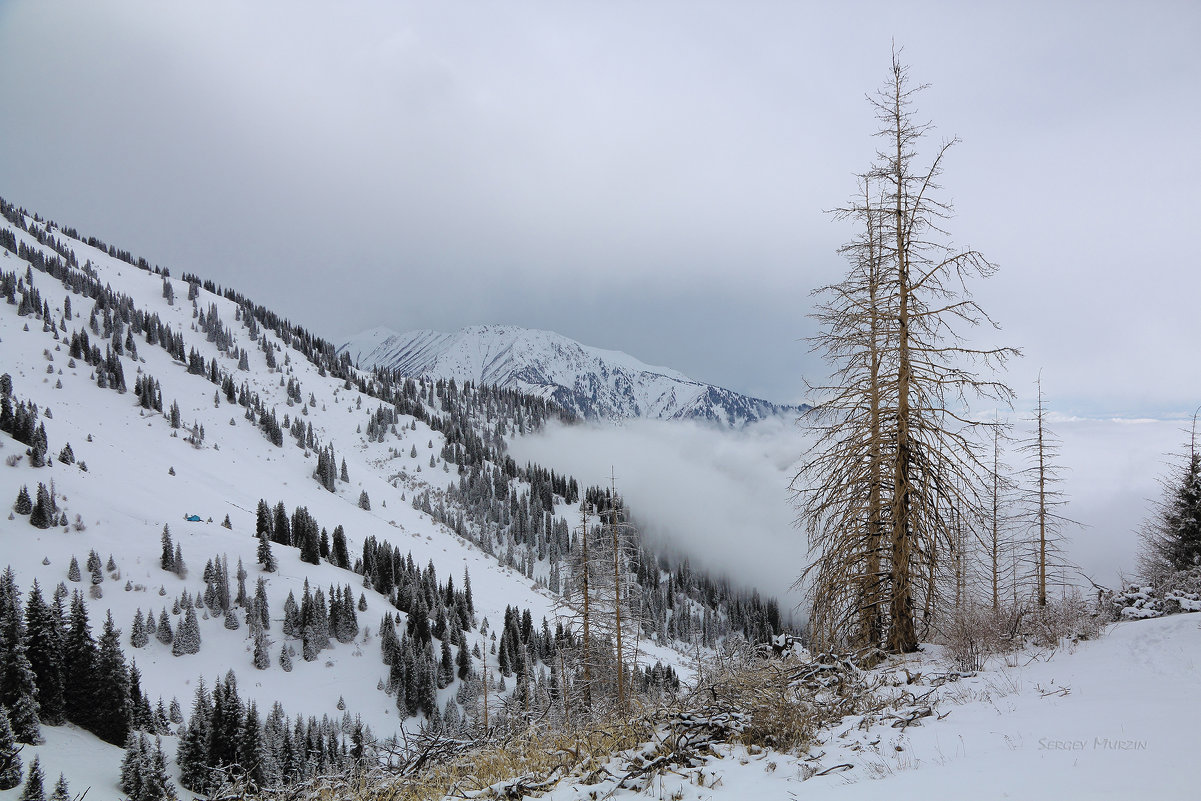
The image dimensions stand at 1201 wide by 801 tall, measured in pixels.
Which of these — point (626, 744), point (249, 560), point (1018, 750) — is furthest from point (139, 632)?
point (1018, 750)

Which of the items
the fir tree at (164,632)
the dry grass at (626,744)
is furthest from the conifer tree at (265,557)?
the dry grass at (626,744)

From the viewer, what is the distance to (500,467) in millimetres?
157750

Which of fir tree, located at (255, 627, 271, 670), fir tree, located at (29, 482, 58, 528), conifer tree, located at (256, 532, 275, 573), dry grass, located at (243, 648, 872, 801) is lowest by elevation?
fir tree, located at (255, 627, 271, 670)

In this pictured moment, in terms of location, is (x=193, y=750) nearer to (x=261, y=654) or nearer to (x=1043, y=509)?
(x=261, y=654)

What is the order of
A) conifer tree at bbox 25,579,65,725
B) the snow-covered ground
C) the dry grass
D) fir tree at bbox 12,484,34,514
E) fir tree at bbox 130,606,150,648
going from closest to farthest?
the snow-covered ground < the dry grass < conifer tree at bbox 25,579,65,725 < fir tree at bbox 130,606,150,648 < fir tree at bbox 12,484,34,514

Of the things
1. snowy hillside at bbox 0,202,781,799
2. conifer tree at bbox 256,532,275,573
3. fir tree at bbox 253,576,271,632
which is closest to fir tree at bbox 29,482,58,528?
snowy hillside at bbox 0,202,781,799

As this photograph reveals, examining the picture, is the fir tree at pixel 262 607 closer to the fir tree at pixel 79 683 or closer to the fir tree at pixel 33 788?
the fir tree at pixel 79 683

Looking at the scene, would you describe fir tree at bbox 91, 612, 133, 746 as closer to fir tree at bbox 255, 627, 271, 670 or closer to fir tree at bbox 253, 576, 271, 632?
fir tree at bbox 255, 627, 271, 670

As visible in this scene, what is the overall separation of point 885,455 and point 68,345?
6418 inches

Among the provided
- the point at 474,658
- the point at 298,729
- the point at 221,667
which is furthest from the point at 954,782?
the point at 474,658

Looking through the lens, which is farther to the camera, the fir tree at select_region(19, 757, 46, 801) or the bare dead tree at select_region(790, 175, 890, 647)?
the fir tree at select_region(19, 757, 46, 801)

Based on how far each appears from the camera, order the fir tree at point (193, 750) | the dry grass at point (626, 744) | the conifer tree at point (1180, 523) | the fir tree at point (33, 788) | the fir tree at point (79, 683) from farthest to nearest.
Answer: the fir tree at point (79, 683), the fir tree at point (193, 750), the fir tree at point (33, 788), the conifer tree at point (1180, 523), the dry grass at point (626, 744)

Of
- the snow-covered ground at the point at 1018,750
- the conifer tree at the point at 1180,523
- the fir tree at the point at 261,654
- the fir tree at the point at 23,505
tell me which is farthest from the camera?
the fir tree at the point at 23,505

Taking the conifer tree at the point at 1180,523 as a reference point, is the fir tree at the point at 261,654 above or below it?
below
